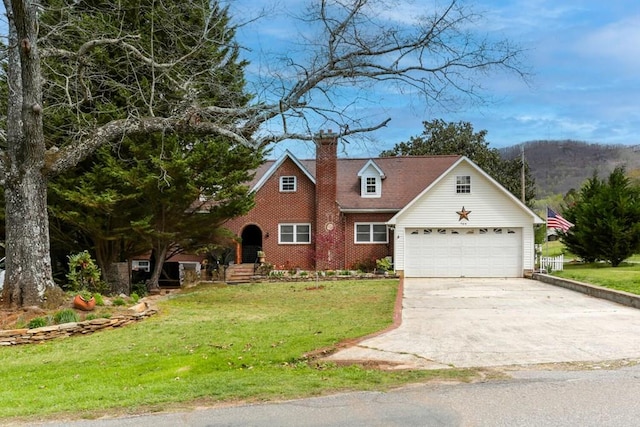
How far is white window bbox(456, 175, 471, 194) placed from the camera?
25.3m

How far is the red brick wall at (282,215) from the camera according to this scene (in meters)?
26.8

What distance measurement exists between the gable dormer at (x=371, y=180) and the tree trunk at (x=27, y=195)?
16.7 m

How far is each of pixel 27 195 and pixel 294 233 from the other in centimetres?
1534

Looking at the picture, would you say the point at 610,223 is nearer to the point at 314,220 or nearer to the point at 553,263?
the point at 553,263

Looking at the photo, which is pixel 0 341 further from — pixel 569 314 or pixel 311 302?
pixel 569 314

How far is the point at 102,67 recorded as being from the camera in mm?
16766

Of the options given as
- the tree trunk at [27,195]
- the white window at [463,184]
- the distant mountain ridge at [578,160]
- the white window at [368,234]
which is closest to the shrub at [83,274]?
the tree trunk at [27,195]

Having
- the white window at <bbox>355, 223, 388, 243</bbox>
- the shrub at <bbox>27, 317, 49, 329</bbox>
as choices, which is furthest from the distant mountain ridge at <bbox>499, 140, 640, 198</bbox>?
the shrub at <bbox>27, 317, 49, 329</bbox>

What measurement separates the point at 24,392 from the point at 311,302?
9.33 m

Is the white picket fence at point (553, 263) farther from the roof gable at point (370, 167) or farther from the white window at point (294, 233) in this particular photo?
the white window at point (294, 233)

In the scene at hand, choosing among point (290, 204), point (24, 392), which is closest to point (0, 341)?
point (24, 392)

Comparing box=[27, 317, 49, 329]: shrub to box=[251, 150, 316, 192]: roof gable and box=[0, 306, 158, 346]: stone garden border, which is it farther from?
box=[251, 150, 316, 192]: roof gable

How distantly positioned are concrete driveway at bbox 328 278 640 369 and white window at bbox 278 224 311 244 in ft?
36.1

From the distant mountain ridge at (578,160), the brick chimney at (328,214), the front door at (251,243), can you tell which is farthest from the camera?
the distant mountain ridge at (578,160)
